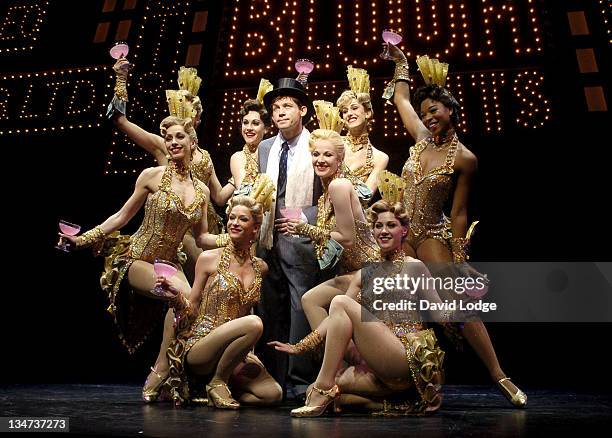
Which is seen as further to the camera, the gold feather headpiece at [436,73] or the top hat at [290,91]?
the top hat at [290,91]

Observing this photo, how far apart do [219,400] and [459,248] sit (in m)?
1.80

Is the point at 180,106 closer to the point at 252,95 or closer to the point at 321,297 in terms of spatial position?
the point at 252,95

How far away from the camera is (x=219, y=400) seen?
14.2ft

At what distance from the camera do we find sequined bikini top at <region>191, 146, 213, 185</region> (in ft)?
18.2

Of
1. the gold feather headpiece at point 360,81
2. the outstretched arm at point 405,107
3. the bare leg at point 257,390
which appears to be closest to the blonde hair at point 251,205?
the bare leg at point 257,390

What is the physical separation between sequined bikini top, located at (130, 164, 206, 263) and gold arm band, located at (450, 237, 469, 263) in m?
1.68

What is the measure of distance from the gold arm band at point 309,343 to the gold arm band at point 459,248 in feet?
3.84

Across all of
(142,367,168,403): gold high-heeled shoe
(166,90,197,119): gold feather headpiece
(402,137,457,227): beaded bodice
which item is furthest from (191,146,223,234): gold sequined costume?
(402,137,457,227): beaded bodice

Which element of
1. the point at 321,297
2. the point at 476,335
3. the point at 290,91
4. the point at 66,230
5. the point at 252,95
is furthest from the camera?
the point at 252,95

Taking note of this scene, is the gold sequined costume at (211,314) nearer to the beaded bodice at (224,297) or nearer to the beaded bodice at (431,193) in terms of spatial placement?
the beaded bodice at (224,297)

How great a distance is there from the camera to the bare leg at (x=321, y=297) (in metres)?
4.55

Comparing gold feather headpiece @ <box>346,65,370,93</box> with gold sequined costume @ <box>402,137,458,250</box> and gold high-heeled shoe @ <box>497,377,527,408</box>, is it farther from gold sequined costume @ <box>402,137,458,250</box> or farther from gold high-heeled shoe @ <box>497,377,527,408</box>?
gold high-heeled shoe @ <box>497,377,527,408</box>

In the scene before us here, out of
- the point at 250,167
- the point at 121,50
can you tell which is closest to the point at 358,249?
the point at 250,167

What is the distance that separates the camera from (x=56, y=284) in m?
7.08
